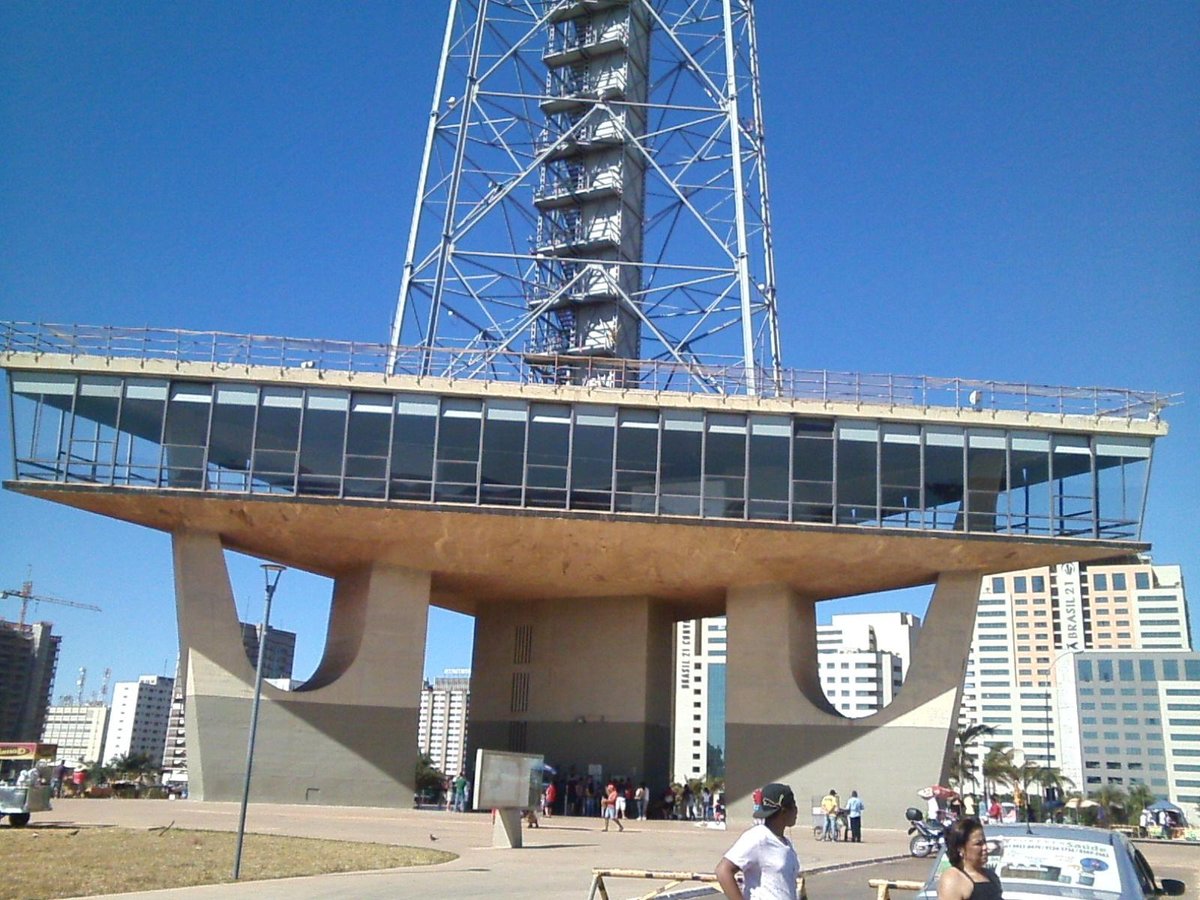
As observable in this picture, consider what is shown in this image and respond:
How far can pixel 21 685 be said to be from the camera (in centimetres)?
14800

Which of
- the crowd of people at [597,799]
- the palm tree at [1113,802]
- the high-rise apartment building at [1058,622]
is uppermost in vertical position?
the high-rise apartment building at [1058,622]

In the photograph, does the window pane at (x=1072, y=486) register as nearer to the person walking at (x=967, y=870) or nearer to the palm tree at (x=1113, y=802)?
the person walking at (x=967, y=870)

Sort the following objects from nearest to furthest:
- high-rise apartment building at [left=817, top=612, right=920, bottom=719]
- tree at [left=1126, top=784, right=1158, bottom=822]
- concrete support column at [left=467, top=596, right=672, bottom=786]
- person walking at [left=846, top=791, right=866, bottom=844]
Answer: person walking at [left=846, top=791, right=866, bottom=844], concrete support column at [left=467, top=596, right=672, bottom=786], tree at [left=1126, top=784, right=1158, bottom=822], high-rise apartment building at [left=817, top=612, right=920, bottom=719]

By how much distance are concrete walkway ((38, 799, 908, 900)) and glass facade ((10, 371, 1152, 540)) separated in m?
9.79

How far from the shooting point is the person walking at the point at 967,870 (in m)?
6.52

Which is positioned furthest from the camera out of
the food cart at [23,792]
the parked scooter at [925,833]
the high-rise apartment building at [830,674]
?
the high-rise apartment building at [830,674]

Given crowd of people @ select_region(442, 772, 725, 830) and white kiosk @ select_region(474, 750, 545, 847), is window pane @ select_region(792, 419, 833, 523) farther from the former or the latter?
white kiosk @ select_region(474, 750, 545, 847)

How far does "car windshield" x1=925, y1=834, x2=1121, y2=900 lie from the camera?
326 inches

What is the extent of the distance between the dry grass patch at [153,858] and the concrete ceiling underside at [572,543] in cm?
1415

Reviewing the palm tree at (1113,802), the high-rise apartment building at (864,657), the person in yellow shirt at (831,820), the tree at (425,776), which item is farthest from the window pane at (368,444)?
the high-rise apartment building at (864,657)

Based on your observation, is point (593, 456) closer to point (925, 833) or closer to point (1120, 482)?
point (1120, 482)

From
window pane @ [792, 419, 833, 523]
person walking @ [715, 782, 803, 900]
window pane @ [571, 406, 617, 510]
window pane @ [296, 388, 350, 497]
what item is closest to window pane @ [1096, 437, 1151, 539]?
window pane @ [792, 419, 833, 523]

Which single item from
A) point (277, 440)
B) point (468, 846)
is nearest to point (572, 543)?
point (277, 440)

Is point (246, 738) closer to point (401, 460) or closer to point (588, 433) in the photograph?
point (401, 460)
